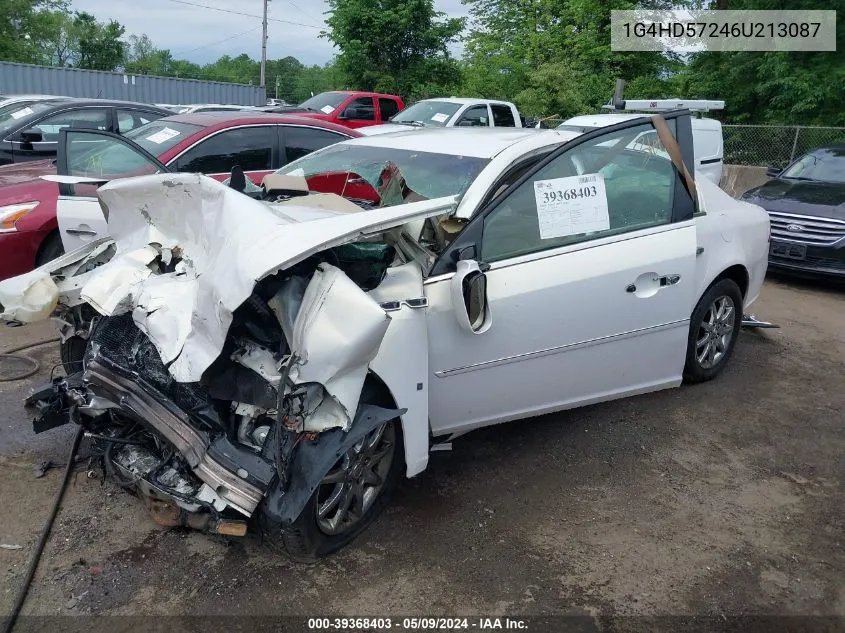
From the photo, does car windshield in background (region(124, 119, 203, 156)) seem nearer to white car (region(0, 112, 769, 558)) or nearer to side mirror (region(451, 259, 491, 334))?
white car (region(0, 112, 769, 558))

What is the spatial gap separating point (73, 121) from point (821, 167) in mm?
9411

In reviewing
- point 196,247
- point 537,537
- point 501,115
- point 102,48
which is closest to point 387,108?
point 501,115

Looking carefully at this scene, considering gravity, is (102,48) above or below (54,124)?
above

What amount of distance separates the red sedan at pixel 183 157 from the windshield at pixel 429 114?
542 cm

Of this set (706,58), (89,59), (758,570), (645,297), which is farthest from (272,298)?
(89,59)

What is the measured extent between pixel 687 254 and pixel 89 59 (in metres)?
50.4

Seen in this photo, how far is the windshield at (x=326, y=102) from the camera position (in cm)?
1431

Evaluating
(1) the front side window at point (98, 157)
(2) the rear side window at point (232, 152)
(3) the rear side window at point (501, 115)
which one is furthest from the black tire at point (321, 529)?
(3) the rear side window at point (501, 115)

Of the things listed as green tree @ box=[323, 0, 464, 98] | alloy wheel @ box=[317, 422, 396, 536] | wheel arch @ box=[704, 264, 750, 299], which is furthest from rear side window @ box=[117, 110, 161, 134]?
green tree @ box=[323, 0, 464, 98]

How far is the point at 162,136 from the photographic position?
658 centimetres

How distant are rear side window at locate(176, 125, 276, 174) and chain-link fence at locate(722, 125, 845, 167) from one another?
1131 centimetres

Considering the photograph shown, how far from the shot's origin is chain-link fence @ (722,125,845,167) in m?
14.2

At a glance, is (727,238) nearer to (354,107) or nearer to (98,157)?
(98,157)

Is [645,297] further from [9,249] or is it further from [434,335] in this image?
[9,249]
